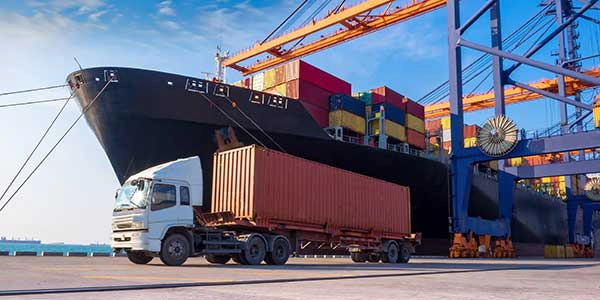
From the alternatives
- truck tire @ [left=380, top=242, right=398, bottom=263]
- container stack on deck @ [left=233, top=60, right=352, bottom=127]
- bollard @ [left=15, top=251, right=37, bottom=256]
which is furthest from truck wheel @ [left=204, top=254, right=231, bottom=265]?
container stack on deck @ [left=233, top=60, right=352, bottom=127]

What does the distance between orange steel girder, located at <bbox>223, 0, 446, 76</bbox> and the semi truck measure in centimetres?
1219

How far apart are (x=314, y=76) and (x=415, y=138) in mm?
8018

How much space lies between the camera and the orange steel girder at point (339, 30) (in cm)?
2795

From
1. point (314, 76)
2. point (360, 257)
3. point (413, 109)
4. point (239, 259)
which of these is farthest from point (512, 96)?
point (239, 259)

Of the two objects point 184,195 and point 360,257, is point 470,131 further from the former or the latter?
point 184,195

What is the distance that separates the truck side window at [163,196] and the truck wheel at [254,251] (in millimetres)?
2450

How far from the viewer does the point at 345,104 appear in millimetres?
25547

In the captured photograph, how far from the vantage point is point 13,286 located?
7.20 meters

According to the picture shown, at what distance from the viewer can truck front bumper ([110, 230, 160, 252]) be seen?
13.1 meters

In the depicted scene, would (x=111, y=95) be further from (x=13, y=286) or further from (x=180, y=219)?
(x=13, y=286)

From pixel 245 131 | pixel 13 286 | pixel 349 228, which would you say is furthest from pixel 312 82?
pixel 13 286

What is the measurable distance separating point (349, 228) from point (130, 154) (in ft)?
29.9

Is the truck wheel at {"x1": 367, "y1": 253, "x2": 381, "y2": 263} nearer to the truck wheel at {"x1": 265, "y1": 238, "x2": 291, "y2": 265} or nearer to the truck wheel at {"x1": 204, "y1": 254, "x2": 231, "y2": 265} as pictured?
the truck wheel at {"x1": 265, "y1": 238, "x2": 291, "y2": 265}

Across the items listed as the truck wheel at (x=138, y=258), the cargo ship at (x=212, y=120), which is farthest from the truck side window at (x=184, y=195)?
the cargo ship at (x=212, y=120)
